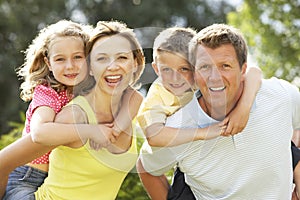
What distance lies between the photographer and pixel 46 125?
135 inches

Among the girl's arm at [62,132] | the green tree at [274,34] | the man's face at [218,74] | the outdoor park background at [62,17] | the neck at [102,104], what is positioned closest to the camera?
the girl's arm at [62,132]

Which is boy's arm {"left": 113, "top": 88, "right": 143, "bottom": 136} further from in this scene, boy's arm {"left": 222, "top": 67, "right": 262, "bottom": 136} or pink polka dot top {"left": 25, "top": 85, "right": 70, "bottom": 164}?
boy's arm {"left": 222, "top": 67, "right": 262, "bottom": 136}

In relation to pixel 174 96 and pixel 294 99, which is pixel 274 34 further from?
pixel 174 96

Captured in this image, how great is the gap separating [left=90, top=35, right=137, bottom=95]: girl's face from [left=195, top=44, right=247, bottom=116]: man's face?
38 cm

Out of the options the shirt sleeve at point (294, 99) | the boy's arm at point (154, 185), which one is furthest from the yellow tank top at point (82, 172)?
the shirt sleeve at point (294, 99)

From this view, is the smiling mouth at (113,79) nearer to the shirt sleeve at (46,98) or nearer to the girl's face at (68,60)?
the girl's face at (68,60)

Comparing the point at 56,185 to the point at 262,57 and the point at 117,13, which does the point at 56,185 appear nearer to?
the point at 262,57

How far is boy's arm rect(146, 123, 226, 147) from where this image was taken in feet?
11.4

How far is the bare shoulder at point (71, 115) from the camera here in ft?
11.5

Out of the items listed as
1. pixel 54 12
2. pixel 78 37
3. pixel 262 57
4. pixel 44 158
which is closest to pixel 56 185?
pixel 44 158

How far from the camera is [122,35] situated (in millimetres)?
3633

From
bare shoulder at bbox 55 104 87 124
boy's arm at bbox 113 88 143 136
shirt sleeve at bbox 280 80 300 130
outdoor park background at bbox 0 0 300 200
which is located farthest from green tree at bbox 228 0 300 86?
bare shoulder at bbox 55 104 87 124

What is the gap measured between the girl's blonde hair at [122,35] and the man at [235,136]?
298 mm

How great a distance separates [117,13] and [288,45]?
472 inches
